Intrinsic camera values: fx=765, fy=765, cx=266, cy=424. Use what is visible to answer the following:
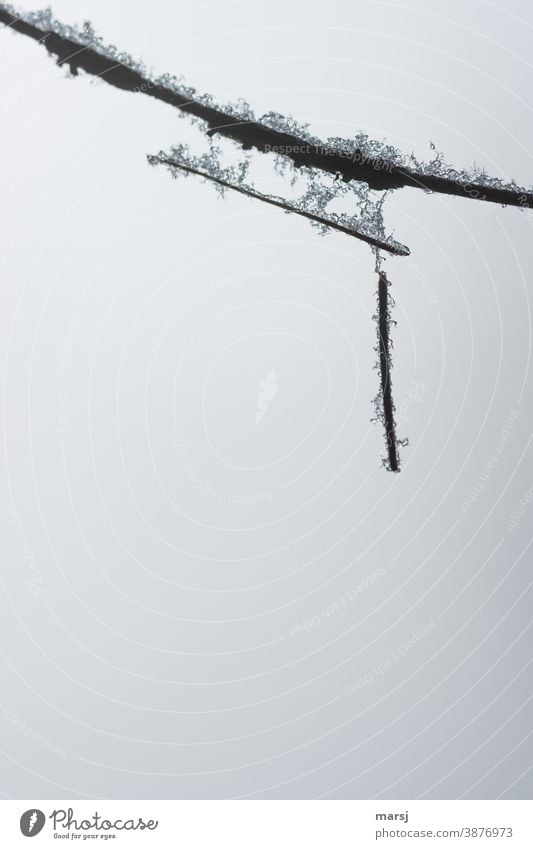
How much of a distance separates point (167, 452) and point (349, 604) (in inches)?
10.2

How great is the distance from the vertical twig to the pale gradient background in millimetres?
13

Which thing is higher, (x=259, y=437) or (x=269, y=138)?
(x=269, y=138)

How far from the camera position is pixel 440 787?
0.84 metres

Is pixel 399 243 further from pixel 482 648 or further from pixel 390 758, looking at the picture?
pixel 390 758
